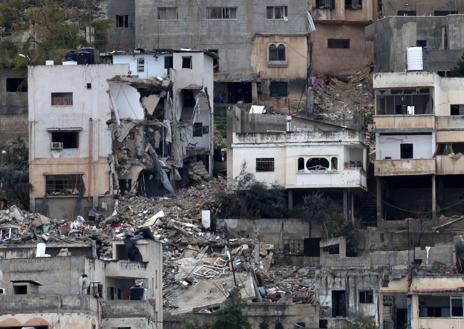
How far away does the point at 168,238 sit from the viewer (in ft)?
266

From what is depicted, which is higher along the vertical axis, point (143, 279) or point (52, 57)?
point (52, 57)

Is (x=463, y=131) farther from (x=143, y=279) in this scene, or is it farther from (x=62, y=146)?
(x=143, y=279)

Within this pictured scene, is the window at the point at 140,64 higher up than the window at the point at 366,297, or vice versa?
the window at the point at 140,64

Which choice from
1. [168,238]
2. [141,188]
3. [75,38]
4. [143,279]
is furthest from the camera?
[75,38]

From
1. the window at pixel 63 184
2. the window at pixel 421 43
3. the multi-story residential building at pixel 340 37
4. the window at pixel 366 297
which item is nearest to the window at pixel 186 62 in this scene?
the window at pixel 63 184

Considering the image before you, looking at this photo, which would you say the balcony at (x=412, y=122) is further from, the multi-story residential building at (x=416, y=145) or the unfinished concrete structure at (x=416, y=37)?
the unfinished concrete structure at (x=416, y=37)

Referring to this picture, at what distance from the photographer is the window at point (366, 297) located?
248ft

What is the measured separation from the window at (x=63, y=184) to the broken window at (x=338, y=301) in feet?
37.7

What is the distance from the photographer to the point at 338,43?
95.9m

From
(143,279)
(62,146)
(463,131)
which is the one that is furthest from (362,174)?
(143,279)

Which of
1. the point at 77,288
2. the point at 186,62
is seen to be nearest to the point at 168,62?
the point at 186,62

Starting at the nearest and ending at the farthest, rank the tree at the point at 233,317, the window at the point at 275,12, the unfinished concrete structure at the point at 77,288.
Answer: the unfinished concrete structure at the point at 77,288 < the tree at the point at 233,317 < the window at the point at 275,12

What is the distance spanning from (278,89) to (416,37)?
4452 millimetres

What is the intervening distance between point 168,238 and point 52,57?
10.8 m
